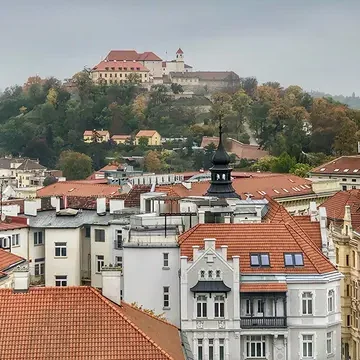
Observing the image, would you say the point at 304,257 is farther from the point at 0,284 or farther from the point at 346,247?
the point at 346,247

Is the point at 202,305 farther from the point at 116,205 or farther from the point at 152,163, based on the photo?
the point at 152,163

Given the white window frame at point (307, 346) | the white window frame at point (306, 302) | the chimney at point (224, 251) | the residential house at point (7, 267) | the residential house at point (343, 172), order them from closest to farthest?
the residential house at point (7, 267) < the chimney at point (224, 251) < the white window frame at point (306, 302) < the white window frame at point (307, 346) < the residential house at point (343, 172)

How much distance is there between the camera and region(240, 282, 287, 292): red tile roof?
41000 mm

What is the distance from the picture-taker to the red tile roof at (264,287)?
135 ft

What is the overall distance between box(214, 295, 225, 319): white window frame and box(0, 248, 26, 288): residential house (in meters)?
7.37

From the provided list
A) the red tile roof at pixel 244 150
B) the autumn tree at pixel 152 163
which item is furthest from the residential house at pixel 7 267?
the autumn tree at pixel 152 163

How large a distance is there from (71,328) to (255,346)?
38.9 feet

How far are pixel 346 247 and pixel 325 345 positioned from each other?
14699 mm

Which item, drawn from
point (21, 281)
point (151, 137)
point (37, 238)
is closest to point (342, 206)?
point (37, 238)

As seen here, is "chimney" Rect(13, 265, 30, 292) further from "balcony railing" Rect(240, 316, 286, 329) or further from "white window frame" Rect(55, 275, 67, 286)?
"white window frame" Rect(55, 275, 67, 286)

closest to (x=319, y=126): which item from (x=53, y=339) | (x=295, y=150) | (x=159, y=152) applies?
(x=295, y=150)

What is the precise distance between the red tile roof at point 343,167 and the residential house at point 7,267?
8029 cm

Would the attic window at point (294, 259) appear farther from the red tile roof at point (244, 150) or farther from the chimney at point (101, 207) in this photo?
the red tile roof at point (244, 150)

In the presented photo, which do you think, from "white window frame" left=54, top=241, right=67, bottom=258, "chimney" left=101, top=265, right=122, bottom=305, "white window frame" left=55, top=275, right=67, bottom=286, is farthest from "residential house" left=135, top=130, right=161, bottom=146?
"chimney" left=101, top=265, right=122, bottom=305
